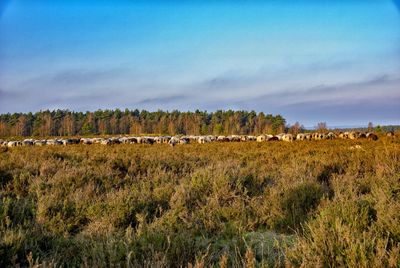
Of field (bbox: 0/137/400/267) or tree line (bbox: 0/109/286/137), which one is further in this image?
tree line (bbox: 0/109/286/137)

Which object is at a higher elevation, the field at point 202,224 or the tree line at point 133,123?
the tree line at point 133,123

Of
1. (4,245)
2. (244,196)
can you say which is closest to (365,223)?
(244,196)

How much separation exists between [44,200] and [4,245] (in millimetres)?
2262

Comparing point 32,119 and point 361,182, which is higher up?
point 32,119

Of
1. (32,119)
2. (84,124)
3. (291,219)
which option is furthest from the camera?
(32,119)

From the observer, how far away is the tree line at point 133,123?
323 feet

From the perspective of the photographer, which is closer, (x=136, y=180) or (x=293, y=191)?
(x=293, y=191)

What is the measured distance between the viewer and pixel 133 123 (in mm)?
102312

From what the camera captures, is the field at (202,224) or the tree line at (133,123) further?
the tree line at (133,123)

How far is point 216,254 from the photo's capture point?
405 centimetres

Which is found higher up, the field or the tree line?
the tree line

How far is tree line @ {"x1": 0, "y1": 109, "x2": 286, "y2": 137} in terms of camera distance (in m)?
98.5

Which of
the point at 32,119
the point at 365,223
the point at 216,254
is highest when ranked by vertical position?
the point at 32,119

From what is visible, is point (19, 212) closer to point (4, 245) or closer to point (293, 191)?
point (4, 245)
